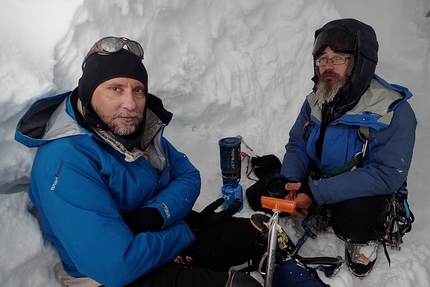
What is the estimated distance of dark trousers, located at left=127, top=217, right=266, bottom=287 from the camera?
191 cm

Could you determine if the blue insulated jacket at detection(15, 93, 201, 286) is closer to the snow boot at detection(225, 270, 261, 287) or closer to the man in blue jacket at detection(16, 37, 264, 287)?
the man in blue jacket at detection(16, 37, 264, 287)

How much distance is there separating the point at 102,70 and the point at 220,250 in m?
1.46

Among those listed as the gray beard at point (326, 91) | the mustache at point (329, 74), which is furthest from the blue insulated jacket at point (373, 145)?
the mustache at point (329, 74)

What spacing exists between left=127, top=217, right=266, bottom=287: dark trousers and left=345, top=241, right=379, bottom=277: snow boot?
753 mm

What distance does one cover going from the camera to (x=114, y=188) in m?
1.89

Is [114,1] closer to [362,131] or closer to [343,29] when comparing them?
[343,29]

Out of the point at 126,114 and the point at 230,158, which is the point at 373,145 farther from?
the point at 126,114

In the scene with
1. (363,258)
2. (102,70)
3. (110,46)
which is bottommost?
(363,258)

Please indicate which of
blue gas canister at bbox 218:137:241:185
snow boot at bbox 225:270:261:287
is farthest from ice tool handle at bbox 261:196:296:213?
blue gas canister at bbox 218:137:241:185

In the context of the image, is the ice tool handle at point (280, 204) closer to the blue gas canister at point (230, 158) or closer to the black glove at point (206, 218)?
the black glove at point (206, 218)

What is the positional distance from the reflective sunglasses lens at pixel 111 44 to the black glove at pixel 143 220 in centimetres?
100

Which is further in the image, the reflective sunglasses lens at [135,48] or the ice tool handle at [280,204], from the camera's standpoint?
the reflective sunglasses lens at [135,48]

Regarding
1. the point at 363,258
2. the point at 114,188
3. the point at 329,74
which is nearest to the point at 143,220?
the point at 114,188

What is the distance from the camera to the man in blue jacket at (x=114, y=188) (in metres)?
1.66
